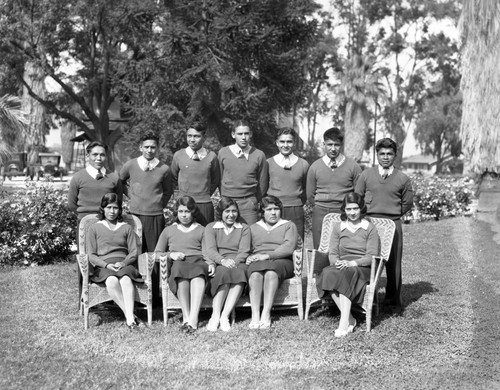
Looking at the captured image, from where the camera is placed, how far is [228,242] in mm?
6152

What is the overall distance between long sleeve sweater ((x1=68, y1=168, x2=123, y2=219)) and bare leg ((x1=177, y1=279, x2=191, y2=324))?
134 cm

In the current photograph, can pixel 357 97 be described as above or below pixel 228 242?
above

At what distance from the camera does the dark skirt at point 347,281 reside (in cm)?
567

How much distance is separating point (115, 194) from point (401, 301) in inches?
127

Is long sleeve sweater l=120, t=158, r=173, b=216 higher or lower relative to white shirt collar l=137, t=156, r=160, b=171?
lower

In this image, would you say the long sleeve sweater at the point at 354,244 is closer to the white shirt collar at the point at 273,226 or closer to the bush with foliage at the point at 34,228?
the white shirt collar at the point at 273,226

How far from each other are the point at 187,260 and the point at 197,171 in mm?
1021

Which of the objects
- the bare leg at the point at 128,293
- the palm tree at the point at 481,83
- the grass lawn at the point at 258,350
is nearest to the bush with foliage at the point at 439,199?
the palm tree at the point at 481,83

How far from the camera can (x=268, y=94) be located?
68.6ft

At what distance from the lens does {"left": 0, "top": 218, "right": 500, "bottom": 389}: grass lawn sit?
449 cm

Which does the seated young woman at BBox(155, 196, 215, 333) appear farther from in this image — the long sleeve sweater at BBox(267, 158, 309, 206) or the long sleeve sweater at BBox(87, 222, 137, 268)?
the long sleeve sweater at BBox(267, 158, 309, 206)

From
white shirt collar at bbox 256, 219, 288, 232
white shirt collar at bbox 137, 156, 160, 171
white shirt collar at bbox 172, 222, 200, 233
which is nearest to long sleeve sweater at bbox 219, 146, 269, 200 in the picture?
white shirt collar at bbox 256, 219, 288, 232

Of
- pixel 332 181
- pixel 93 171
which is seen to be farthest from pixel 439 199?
pixel 93 171

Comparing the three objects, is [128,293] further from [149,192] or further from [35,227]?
[35,227]
